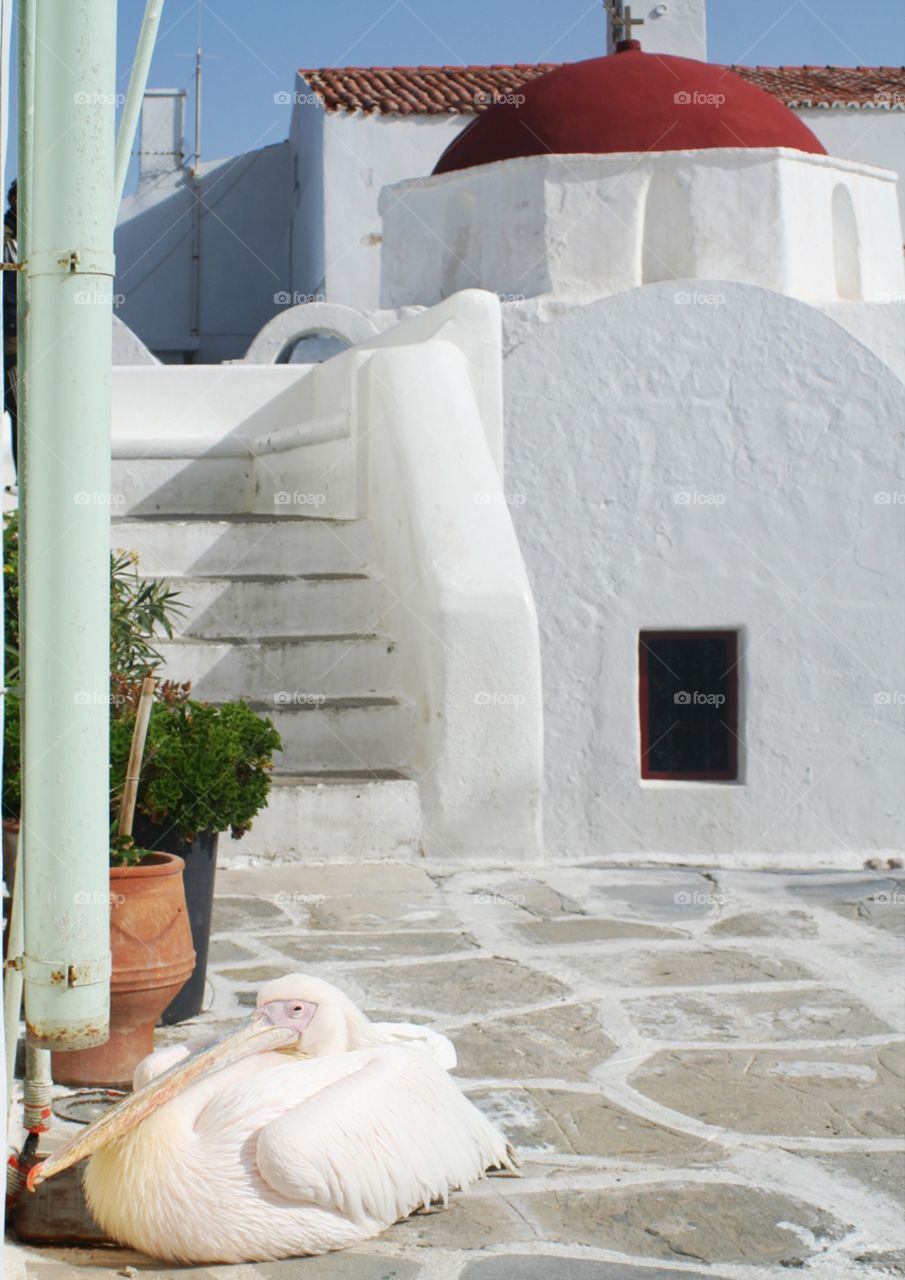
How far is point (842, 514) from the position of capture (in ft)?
26.0

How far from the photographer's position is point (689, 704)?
7926mm

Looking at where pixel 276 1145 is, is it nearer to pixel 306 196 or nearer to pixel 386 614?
pixel 386 614

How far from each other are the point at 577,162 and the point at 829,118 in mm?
13038

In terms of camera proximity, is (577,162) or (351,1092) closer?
(351,1092)

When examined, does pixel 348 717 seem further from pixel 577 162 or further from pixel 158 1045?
pixel 577 162

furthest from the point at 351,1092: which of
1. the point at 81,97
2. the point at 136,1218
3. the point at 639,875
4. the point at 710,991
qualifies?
the point at 639,875

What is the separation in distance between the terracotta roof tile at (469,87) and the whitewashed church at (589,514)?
1077 cm

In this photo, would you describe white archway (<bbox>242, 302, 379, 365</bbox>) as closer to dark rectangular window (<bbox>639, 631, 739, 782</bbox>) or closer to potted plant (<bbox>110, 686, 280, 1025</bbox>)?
dark rectangular window (<bbox>639, 631, 739, 782</bbox>)

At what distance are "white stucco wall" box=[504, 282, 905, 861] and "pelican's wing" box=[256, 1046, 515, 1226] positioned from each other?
4700 mm

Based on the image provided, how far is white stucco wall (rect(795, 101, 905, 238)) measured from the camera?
2019 cm

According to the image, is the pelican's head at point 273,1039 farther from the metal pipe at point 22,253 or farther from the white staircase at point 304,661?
the white staircase at point 304,661

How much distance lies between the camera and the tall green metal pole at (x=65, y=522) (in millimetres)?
2566

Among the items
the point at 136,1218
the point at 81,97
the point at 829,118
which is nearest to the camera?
the point at 81,97

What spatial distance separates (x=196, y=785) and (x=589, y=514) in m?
3.89
